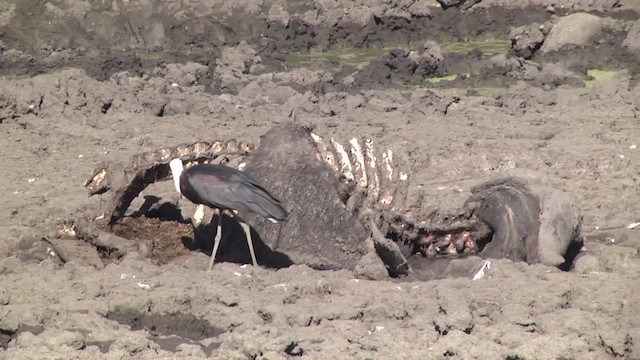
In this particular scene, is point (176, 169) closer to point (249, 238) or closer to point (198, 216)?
point (198, 216)

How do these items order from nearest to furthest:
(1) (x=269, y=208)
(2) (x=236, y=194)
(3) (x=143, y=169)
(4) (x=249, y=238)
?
1. (1) (x=269, y=208)
2. (2) (x=236, y=194)
3. (4) (x=249, y=238)
4. (3) (x=143, y=169)

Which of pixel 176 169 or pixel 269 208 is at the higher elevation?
pixel 176 169

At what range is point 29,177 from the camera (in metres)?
10.1

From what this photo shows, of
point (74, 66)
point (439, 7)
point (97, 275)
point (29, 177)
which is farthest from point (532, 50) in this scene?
point (97, 275)

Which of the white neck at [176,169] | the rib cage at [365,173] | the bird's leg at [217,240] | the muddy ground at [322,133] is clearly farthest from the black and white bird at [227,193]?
the rib cage at [365,173]

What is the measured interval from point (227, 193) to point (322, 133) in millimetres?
3089

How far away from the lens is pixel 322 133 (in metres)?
10.7

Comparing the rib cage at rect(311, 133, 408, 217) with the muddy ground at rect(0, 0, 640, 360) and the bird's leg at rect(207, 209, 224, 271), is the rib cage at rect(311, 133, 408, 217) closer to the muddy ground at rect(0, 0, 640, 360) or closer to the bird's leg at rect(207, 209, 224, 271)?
the muddy ground at rect(0, 0, 640, 360)

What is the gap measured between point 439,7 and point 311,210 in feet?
31.9

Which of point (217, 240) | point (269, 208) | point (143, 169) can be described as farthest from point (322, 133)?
point (269, 208)

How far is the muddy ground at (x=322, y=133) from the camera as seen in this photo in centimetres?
659

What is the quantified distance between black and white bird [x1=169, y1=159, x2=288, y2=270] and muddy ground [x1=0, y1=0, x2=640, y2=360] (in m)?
0.39

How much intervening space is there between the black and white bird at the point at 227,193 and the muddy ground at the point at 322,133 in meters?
0.39

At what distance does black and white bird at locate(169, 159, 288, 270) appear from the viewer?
7648mm
